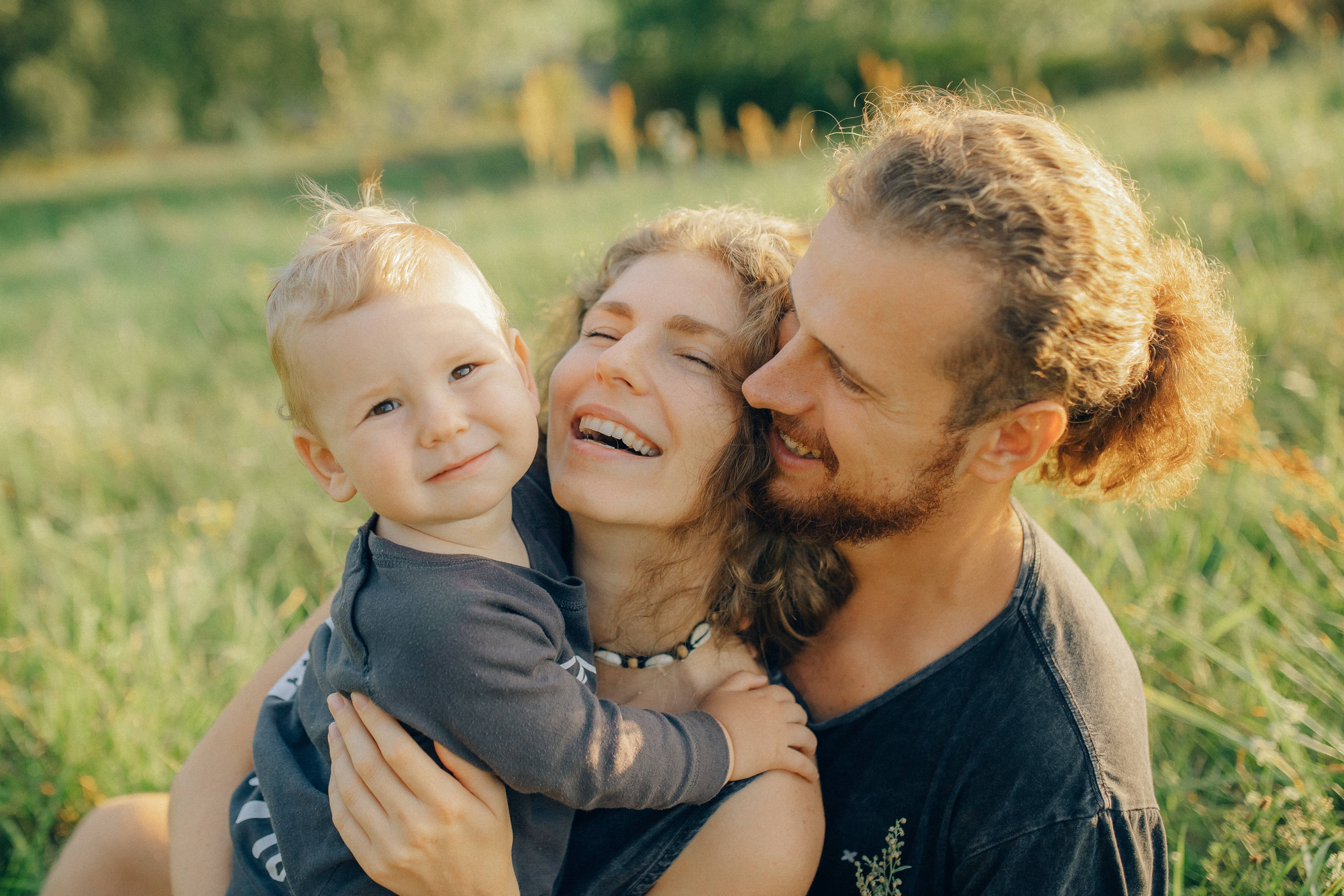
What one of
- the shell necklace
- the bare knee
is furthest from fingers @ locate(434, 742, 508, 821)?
the bare knee

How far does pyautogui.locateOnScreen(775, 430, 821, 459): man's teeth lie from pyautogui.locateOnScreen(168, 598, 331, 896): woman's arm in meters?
1.07

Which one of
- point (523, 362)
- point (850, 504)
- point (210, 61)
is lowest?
point (850, 504)

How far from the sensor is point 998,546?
203 centimetres

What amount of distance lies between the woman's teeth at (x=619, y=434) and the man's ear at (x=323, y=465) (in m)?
0.53

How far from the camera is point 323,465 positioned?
1.82 m

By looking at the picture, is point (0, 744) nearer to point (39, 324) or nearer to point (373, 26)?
point (39, 324)

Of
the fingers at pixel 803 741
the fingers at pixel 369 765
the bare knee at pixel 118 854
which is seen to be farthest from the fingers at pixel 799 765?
the bare knee at pixel 118 854

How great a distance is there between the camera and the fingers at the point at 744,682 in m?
2.01

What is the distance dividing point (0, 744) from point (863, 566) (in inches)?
107

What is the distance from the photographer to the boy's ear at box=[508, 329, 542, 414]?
190 centimetres

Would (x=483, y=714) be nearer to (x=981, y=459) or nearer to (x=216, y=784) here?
(x=216, y=784)

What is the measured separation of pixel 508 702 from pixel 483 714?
0.05 m

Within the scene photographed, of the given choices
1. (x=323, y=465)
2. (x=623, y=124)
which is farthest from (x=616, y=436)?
(x=623, y=124)

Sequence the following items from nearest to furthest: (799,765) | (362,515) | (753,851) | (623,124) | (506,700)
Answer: (506,700), (753,851), (799,765), (362,515), (623,124)
